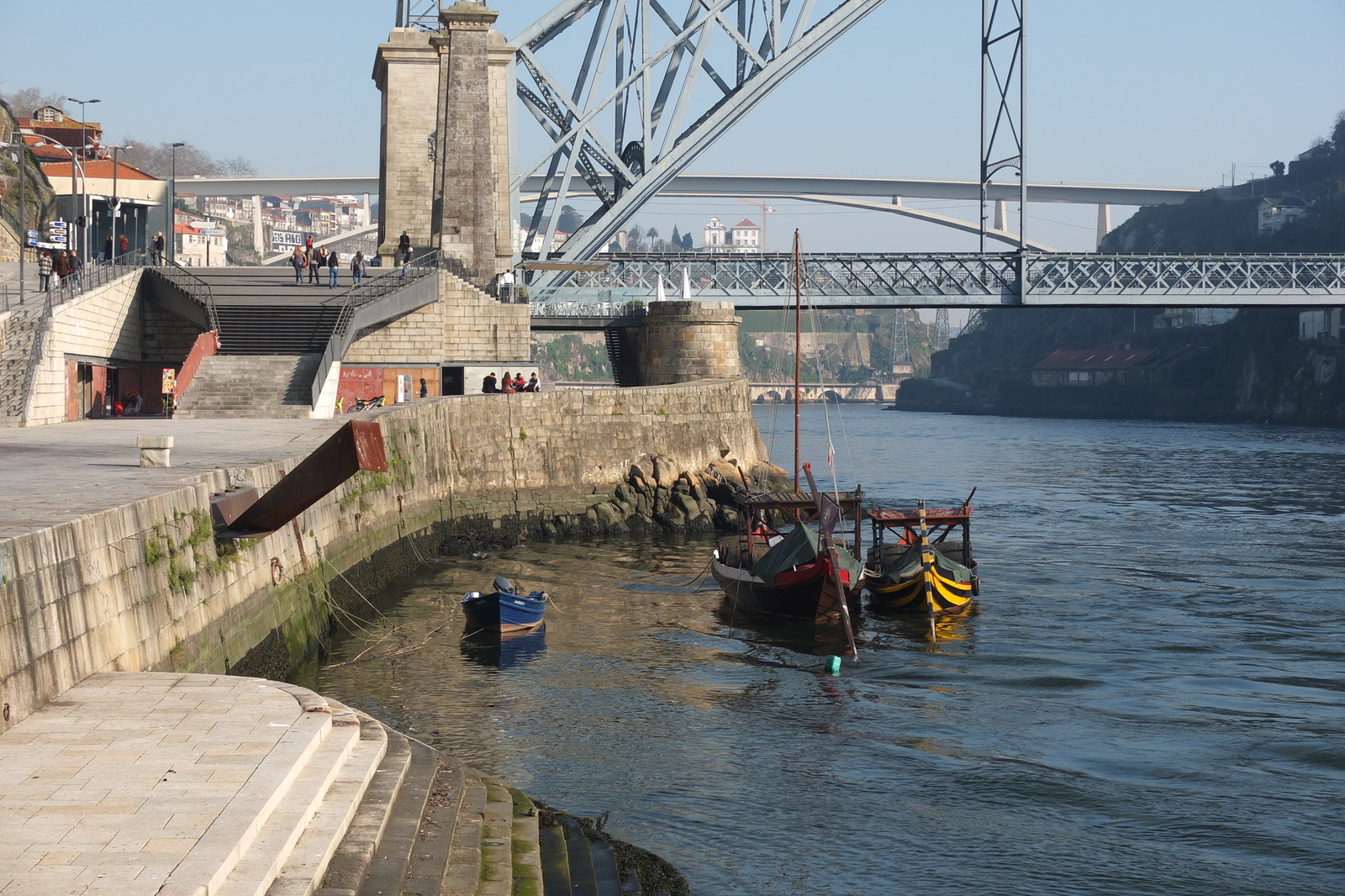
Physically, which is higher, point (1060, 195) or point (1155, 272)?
point (1060, 195)

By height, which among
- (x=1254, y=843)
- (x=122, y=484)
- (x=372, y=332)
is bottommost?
(x=1254, y=843)

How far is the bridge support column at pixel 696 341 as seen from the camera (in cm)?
5372

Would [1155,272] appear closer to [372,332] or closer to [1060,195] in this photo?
[372,332]

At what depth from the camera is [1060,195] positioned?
175 meters

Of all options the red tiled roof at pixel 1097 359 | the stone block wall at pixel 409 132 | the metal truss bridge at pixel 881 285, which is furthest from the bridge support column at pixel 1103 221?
the stone block wall at pixel 409 132

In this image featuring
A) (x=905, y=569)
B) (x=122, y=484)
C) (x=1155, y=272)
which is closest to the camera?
(x=122, y=484)

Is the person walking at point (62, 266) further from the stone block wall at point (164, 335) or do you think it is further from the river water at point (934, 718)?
the river water at point (934, 718)

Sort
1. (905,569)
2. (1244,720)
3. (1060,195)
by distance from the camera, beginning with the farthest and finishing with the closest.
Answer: (1060,195), (905,569), (1244,720)

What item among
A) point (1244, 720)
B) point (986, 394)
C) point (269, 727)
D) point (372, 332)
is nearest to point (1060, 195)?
point (986, 394)

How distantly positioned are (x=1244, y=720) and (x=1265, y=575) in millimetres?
15190

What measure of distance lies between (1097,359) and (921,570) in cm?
12036

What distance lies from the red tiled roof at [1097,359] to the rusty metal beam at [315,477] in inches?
5008

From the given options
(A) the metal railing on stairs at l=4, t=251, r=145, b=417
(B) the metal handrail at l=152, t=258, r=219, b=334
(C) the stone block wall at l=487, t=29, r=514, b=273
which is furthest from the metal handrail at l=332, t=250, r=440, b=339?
(A) the metal railing on stairs at l=4, t=251, r=145, b=417

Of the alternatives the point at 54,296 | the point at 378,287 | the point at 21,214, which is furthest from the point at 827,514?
the point at 21,214
